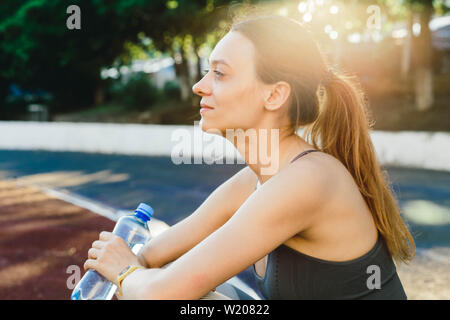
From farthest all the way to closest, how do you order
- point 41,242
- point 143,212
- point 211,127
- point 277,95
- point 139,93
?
point 139,93, point 41,242, point 143,212, point 211,127, point 277,95

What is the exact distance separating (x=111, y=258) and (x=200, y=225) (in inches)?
24.5

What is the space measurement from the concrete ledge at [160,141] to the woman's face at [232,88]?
34.1ft

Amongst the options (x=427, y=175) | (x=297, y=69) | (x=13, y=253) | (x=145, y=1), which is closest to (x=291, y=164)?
(x=297, y=69)

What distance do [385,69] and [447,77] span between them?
8.55 ft

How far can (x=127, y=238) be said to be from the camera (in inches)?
100

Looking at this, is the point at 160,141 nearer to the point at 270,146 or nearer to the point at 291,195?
the point at 270,146

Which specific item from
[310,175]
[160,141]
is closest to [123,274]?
[310,175]

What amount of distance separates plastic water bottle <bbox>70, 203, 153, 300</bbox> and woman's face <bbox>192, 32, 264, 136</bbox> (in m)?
0.56

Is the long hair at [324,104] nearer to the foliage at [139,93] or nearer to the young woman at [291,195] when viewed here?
the young woman at [291,195]

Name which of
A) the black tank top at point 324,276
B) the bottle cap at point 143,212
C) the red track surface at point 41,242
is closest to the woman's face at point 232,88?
the black tank top at point 324,276

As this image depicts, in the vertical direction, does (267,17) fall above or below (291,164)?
above

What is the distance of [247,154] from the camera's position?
2.05 metres

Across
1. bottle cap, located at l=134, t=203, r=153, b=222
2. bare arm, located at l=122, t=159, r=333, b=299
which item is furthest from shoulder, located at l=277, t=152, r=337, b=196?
bottle cap, located at l=134, t=203, r=153, b=222
